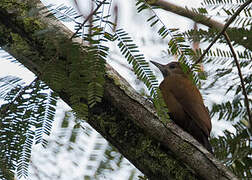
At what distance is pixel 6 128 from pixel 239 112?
8.26 feet

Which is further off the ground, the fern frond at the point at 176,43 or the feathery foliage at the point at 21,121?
the fern frond at the point at 176,43

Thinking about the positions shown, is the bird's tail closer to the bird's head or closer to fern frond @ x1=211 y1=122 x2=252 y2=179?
fern frond @ x1=211 y1=122 x2=252 y2=179

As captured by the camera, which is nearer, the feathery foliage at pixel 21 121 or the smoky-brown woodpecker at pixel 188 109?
the feathery foliage at pixel 21 121

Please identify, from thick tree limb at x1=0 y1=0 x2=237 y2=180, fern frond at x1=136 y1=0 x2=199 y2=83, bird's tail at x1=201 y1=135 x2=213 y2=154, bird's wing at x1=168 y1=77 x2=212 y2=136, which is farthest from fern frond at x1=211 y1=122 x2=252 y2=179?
fern frond at x1=136 y1=0 x2=199 y2=83

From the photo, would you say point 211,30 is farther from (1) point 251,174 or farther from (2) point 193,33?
(1) point 251,174

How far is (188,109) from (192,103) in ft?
0.26

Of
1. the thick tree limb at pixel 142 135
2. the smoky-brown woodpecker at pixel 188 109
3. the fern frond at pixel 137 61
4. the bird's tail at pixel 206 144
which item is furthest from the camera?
the smoky-brown woodpecker at pixel 188 109

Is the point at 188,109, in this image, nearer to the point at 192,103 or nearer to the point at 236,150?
the point at 192,103

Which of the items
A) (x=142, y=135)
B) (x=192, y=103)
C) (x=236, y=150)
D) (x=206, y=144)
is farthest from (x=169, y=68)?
(x=142, y=135)

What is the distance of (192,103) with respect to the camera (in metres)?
4.37

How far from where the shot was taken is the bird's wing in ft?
14.0

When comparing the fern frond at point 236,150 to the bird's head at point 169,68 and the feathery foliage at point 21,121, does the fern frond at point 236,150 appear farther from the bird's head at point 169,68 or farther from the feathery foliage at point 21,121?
the feathery foliage at point 21,121

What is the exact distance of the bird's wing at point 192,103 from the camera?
425cm

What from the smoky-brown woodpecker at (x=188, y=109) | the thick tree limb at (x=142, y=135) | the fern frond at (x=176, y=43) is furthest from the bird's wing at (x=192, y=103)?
the fern frond at (x=176, y=43)
